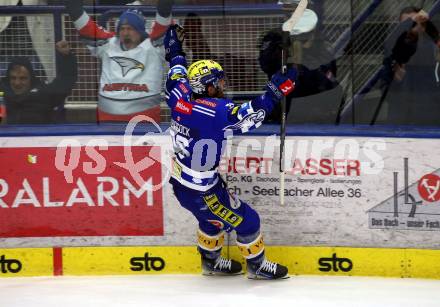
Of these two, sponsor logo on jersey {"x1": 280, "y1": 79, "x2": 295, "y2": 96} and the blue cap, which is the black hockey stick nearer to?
sponsor logo on jersey {"x1": 280, "y1": 79, "x2": 295, "y2": 96}

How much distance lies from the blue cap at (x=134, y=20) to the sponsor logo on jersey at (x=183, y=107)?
69 centimetres


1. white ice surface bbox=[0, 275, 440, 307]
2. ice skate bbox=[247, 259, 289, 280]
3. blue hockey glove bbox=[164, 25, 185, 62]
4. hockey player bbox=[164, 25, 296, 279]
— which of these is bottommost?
white ice surface bbox=[0, 275, 440, 307]

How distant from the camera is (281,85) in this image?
5.56 meters

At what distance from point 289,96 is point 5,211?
2.05 meters

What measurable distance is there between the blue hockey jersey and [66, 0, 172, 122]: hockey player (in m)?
0.31

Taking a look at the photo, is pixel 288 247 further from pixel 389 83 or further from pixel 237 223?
pixel 389 83

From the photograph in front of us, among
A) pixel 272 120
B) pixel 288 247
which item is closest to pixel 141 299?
pixel 288 247

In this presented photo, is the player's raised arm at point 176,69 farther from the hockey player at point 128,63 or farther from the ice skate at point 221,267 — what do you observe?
the ice skate at point 221,267

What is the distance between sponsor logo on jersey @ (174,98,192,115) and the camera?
5.75m

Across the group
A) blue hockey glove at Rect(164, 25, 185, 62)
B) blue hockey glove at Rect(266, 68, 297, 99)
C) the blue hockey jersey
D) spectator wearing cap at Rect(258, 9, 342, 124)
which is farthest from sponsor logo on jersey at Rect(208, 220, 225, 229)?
blue hockey glove at Rect(164, 25, 185, 62)

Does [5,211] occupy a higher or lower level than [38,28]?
lower

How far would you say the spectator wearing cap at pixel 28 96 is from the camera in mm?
6246

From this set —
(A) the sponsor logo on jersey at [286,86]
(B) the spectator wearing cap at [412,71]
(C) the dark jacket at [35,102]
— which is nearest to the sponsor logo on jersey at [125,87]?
(C) the dark jacket at [35,102]

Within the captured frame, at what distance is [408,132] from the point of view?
5934 mm
